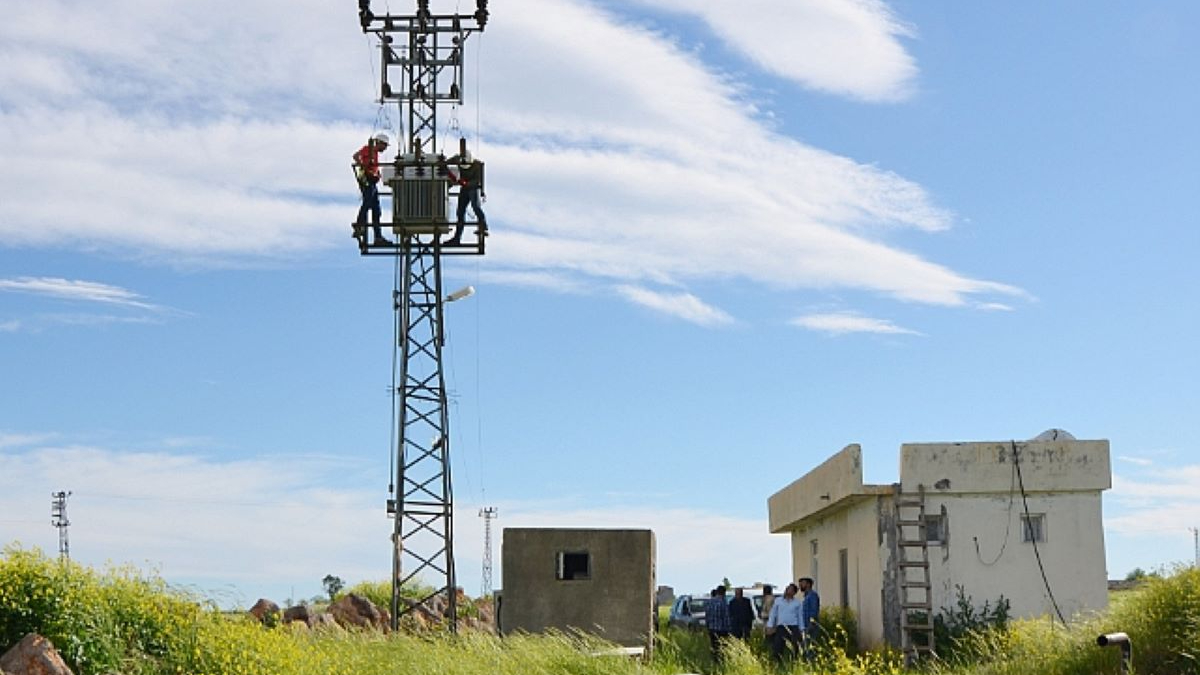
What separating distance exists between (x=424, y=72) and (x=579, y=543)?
11284 mm

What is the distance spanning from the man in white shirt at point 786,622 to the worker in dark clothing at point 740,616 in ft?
7.59

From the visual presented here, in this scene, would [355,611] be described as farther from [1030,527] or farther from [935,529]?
[1030,527]

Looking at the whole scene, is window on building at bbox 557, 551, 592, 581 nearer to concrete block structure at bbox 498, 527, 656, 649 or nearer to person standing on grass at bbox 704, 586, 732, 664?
concrete block structure at bbox 498, 527, 656, 649

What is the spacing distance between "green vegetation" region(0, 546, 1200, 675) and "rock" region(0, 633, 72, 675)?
0.82 metres

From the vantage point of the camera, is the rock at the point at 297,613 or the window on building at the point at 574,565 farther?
the rock at the point at 297,613

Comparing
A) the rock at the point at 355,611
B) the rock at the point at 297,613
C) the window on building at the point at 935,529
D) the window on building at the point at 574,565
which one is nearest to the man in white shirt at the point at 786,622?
the window on building at the point at 935,529

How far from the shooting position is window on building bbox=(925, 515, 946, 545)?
27.4 meters

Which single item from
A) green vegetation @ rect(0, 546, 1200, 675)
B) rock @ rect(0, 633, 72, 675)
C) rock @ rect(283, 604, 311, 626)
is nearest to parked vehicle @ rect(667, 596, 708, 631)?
rock @ rect(283, 604, 311, 626)

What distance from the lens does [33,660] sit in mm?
16344

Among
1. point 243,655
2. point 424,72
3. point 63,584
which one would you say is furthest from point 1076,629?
point 424,72

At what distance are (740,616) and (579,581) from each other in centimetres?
325

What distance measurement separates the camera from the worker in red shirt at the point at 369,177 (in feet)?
106

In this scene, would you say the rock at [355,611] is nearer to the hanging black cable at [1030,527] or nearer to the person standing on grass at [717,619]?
the person standing on grass at [717,619]

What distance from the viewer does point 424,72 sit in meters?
33.2
